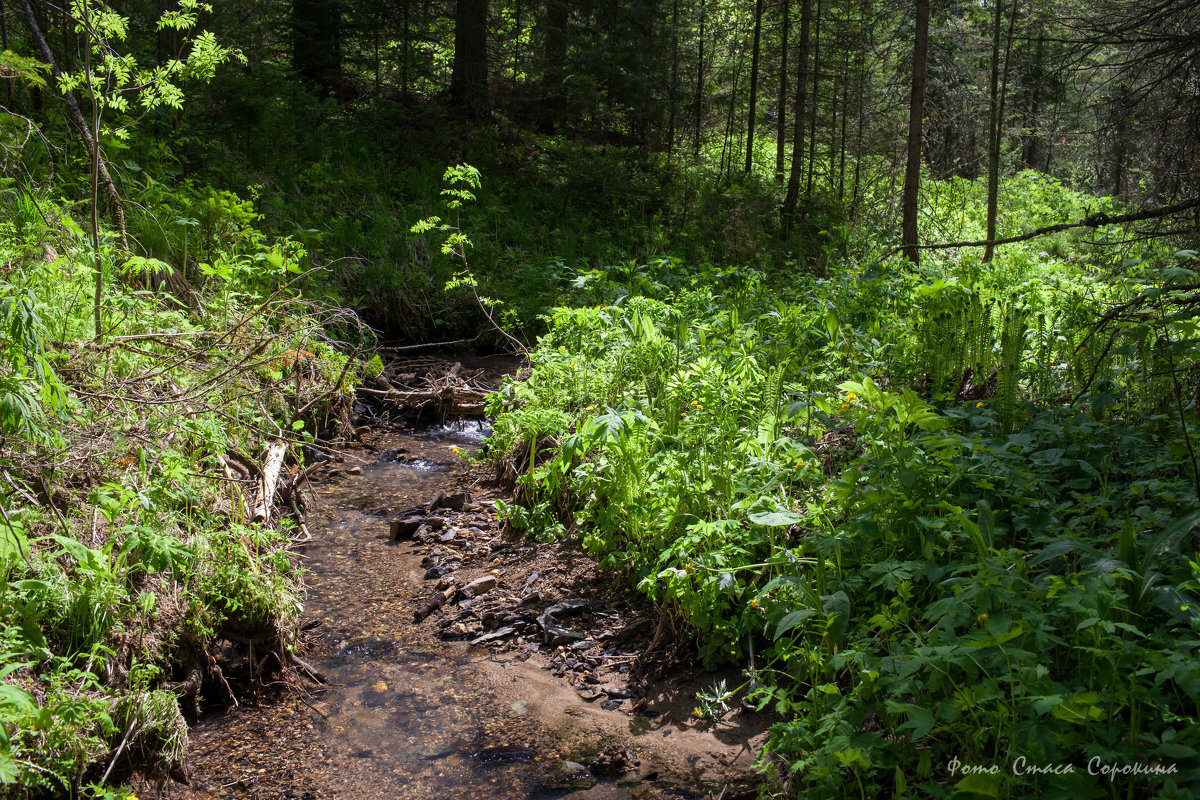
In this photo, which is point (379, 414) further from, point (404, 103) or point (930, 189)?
point (930, 189)

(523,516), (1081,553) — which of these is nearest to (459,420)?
(523,516)

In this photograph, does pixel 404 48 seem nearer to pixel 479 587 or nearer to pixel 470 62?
pixel 470 62

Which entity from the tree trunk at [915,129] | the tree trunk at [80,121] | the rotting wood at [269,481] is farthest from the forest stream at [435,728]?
the tree trunk at [915,129]

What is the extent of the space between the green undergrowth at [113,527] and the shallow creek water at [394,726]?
244 millimetres

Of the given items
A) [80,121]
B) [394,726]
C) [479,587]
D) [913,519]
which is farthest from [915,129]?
[394,726]

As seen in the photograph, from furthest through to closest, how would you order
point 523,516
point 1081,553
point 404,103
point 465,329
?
point 404,103 → point 465,329 → point 523,516 → point 1081,553

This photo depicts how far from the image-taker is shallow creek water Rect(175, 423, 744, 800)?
3162mm

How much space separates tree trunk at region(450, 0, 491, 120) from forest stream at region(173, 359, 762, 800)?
12.7 meters

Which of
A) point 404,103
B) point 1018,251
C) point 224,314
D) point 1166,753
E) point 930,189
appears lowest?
point 1166,753

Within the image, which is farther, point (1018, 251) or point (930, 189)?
point (930, 189)

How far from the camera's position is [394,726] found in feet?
11.8

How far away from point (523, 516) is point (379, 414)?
3.36 metres

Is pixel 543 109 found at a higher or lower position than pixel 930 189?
higher

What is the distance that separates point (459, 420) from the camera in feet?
26.7
